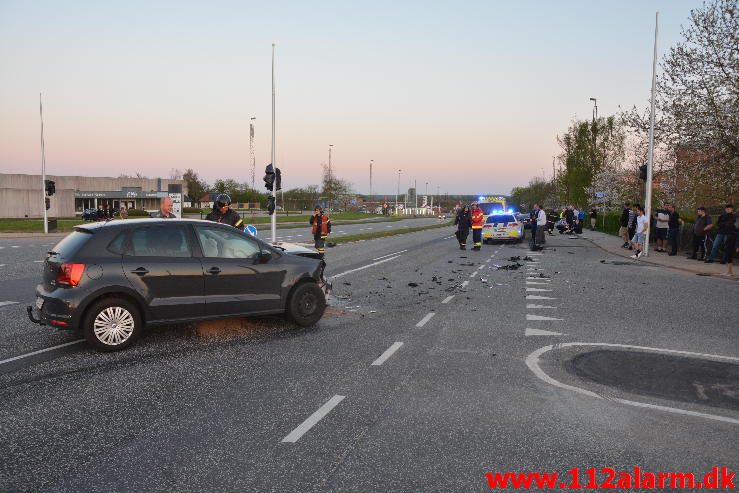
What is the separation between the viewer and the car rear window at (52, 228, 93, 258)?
22.1 feet

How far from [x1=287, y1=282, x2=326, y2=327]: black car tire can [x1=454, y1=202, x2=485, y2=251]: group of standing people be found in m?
15.5

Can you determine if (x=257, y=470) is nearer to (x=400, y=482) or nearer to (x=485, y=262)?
(x=400, y=482)

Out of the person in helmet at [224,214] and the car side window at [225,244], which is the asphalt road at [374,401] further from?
the person in helmet at [224,214]

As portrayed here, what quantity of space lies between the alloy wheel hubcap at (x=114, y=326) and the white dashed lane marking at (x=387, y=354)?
3.04 meters

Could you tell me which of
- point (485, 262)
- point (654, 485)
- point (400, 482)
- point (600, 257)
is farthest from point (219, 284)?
point (600, 257)

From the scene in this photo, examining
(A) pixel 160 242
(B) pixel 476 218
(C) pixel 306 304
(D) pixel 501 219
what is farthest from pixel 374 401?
(D) pixel 501 219

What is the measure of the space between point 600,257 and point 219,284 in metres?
16.8

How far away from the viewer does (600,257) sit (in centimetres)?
2047

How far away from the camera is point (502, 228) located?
1069 inches

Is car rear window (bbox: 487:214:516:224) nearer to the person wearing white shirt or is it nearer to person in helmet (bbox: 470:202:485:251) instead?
the person wearing white shirt

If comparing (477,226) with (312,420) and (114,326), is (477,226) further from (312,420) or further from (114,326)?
(312,420)

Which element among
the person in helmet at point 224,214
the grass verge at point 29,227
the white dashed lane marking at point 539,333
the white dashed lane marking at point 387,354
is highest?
the person in helmet at point 224,214

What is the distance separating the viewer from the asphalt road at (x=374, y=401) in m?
3.76

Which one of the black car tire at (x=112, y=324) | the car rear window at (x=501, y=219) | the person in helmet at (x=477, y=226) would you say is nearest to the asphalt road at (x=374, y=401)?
the black car tire at (x=112, y=324)
